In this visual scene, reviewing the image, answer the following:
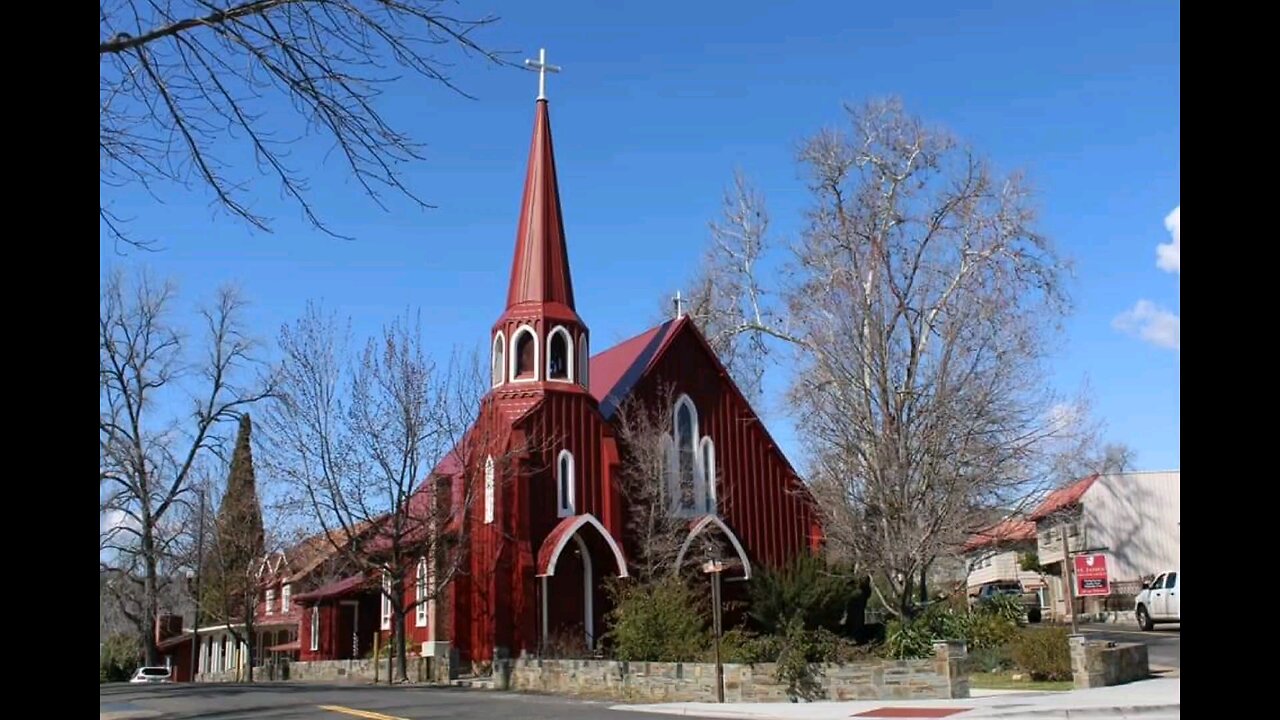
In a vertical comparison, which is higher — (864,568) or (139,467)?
(139,467)

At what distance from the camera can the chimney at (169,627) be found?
216 ft

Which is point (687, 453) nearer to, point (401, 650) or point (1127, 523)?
point (401, 650)

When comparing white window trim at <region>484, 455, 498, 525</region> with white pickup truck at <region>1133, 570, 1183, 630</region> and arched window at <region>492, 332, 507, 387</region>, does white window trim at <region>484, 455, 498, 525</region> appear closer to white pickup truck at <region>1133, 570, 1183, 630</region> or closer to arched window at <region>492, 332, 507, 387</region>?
arched window at <region>492, 332, 507, 387</region>

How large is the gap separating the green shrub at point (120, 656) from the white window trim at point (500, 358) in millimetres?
30344

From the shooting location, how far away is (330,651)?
140 ft

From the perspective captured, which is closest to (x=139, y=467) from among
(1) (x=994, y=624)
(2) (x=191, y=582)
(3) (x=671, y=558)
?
(2) (x=191, y=582)

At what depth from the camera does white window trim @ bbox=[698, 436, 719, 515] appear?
35062 millimetres

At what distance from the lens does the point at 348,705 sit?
19.3m

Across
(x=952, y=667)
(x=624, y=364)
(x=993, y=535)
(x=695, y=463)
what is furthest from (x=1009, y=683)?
(x=624, y=364)

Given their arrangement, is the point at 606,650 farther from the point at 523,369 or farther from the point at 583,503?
the point at 523,369

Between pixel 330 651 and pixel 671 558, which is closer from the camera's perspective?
pixel 671 558

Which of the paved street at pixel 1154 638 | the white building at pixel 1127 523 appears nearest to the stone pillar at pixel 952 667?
the paved street at pixel 1154 638

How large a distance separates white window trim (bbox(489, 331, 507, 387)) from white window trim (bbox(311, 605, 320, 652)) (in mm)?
16627
